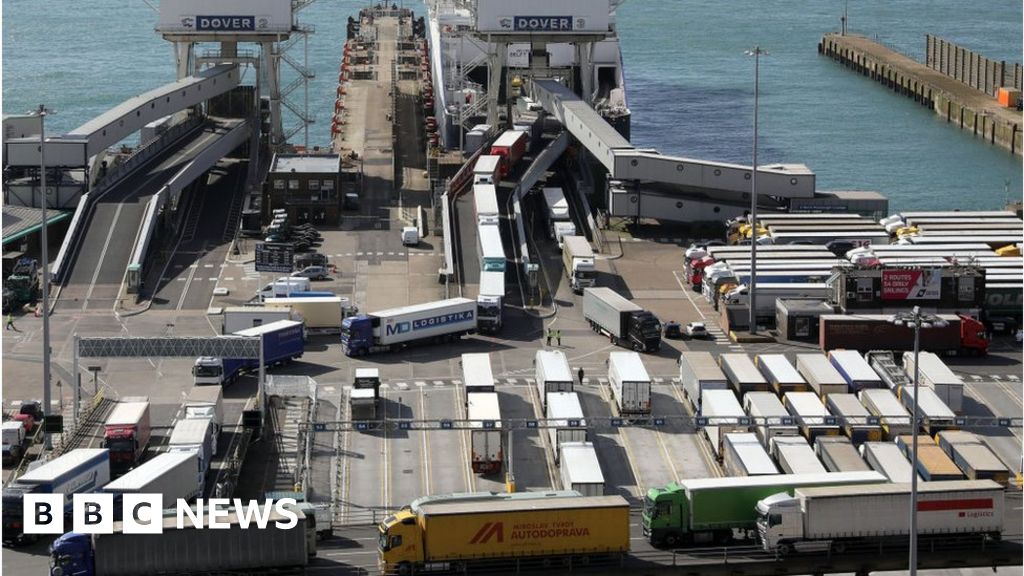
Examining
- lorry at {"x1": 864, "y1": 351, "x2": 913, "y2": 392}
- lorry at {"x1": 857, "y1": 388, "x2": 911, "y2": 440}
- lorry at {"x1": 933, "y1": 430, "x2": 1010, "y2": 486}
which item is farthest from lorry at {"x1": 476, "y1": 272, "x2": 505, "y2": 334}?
lorry at {"x1": 933, "y1": 430, "x2": 1010, "y2": 486}

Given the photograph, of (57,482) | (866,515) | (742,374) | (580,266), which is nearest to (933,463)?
(866,515)

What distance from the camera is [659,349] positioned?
315 ft

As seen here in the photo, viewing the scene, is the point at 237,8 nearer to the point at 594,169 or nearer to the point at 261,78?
the point at 261,78

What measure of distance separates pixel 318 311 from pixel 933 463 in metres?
35.7

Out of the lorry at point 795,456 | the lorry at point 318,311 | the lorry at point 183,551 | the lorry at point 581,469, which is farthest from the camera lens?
the lorry at point 318,311

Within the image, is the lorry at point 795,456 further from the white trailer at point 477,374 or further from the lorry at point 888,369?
the white trailer at point 477,374

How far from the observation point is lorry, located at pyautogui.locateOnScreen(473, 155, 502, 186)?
12319cm

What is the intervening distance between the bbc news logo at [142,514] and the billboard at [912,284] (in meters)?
41.3

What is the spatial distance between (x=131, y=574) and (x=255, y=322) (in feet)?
108

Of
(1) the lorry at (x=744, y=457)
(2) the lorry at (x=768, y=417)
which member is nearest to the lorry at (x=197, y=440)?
(1) the lorry at (x=744, y=457)

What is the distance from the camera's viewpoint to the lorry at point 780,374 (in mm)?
84688

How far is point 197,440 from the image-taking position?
7450 centimetres

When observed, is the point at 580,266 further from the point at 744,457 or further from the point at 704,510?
the point at 704,510

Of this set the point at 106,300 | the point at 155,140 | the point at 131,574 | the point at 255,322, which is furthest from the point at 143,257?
the point at 131,574
